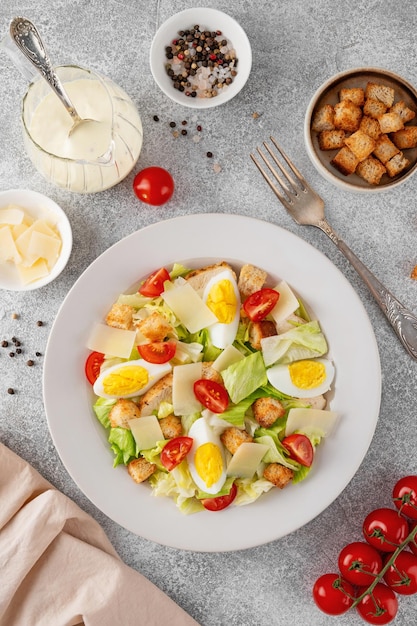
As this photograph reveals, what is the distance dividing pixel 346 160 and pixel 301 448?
3.68 ft

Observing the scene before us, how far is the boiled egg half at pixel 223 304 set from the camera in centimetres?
248

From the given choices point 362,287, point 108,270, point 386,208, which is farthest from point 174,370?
point 386,208

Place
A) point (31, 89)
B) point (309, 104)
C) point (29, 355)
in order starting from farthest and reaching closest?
1. point (29, 355)
2. point (309, 104)
3. point (31, 89)

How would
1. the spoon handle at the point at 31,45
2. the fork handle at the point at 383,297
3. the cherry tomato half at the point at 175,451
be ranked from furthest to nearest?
the fork handle at the point at 383,297, the cherry tomato half at the point at 175,451, the spoon handle at the point at 31,45

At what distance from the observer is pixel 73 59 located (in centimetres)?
278

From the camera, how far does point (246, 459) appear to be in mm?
2457

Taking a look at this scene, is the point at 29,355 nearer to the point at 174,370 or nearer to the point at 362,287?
the point at 174,370

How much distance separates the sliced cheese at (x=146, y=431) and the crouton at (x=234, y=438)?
0.24 metres

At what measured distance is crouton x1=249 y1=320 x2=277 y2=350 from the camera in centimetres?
250

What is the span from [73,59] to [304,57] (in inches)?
38.4

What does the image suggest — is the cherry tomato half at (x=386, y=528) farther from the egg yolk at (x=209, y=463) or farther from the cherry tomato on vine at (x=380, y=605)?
the egg yolk at (x=209, y=463)

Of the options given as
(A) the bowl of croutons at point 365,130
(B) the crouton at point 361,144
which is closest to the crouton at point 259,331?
(A) the bowl of croutons at point 365,130

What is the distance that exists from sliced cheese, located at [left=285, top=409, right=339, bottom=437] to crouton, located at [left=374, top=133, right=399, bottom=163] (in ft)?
→ 3.35

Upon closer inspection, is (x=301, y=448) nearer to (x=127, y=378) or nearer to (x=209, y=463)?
(x=209, y=463)
